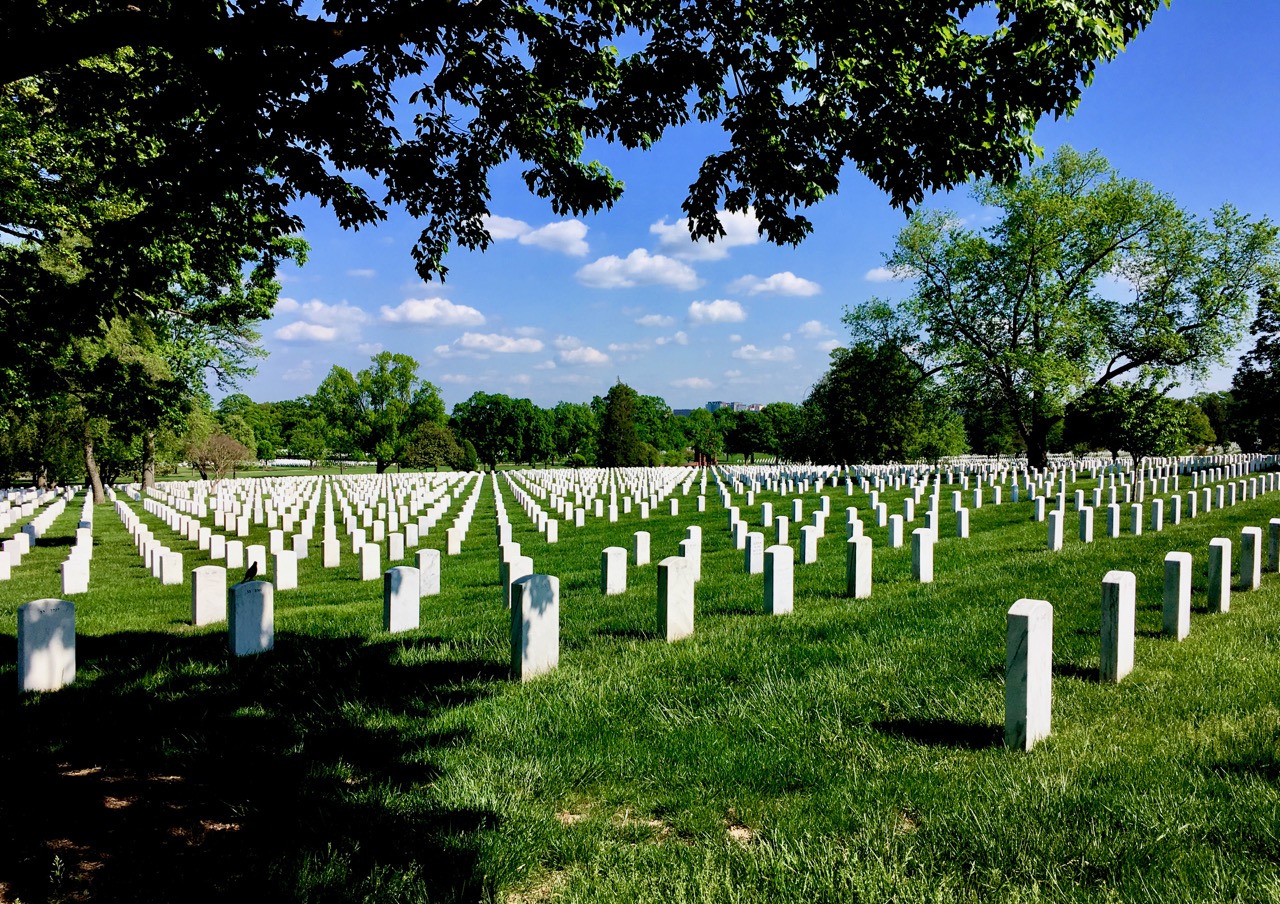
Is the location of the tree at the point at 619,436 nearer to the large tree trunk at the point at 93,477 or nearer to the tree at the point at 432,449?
the tree at the point at 432,449

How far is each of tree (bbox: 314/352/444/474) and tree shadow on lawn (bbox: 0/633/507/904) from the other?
64.0m

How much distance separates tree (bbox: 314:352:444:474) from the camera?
218 ft

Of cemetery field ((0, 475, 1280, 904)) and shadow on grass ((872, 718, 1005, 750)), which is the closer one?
cemetery field ((0, 475, 1280, 904))

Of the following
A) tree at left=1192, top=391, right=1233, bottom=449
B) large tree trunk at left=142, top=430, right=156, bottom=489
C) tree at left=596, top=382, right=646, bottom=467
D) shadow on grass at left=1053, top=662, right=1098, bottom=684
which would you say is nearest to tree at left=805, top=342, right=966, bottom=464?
tree at left=596, top=382, right=646, bottom=467

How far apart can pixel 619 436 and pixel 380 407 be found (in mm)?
27504

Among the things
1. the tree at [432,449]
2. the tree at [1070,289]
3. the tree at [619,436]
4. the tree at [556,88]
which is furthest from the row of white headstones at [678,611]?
the tree at [432,449]

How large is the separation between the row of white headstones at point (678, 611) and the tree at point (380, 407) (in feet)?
205

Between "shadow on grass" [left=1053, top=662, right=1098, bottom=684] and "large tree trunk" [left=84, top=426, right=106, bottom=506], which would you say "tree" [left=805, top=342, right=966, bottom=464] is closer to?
"shadow on grass" [left=1053, top=662, right=1098, bottom=684]

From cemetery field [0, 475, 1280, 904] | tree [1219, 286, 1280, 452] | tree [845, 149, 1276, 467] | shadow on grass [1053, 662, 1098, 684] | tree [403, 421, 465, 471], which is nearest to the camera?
cemetery field [0, 475, 1280, 904]

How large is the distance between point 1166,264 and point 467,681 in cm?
3986

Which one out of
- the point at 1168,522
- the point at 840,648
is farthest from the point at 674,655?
the point at 1168,522

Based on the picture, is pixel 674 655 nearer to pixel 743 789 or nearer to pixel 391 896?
pixel 743 789

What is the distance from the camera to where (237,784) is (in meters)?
Answer: 3.29

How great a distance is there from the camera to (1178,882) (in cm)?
232
